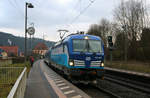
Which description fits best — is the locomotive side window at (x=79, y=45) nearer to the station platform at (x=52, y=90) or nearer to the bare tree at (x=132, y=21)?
the station platform at (x=52, y=90)

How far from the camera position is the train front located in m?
10.3

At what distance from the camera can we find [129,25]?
3631 cm

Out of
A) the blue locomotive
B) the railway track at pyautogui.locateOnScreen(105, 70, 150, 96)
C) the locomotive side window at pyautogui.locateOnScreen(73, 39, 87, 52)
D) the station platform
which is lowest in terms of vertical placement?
the railway track at pyautogui.locateOnScreen(105, 70, 150, 96)

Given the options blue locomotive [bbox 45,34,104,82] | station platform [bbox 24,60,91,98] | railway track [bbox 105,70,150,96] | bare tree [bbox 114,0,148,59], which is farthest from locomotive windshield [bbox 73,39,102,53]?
bare tree [bbox 114,0,148,59]

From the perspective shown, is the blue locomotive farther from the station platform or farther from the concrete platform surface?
the concrete platform surface

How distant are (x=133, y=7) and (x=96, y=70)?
2825cm

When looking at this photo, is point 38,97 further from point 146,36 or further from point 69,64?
point 146,36

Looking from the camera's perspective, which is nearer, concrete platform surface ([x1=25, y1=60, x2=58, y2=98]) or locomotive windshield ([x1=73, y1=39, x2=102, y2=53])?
concrete platform surface ([x1=25, y1=60, x2=58, y2=98])

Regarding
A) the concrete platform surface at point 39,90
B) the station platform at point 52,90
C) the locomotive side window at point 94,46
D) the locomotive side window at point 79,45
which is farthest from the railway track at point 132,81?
the concrete platform surface at point 39,90

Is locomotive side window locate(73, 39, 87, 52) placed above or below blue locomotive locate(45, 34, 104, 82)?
above

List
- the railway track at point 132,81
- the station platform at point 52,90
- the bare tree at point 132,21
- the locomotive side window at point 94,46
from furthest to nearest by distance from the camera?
the bare tree at point 132,21
the railway track at point 132,81
the locomotive side window at point 94,46
the station platform at point 52,90

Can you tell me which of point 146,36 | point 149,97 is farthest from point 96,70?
point 146,36

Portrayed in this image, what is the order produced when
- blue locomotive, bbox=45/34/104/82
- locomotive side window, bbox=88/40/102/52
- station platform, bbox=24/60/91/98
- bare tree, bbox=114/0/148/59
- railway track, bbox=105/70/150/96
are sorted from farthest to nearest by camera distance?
bare tree, bbox=114/0/148/59 → railway track, bbox=105/70/150/96 → locomotive side window, bbox=88/40/102/52 → blue locomotive, bbox=45/34/104/82 → station platform, bbox=24/60/91/98

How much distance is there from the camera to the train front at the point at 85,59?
33.8ft
